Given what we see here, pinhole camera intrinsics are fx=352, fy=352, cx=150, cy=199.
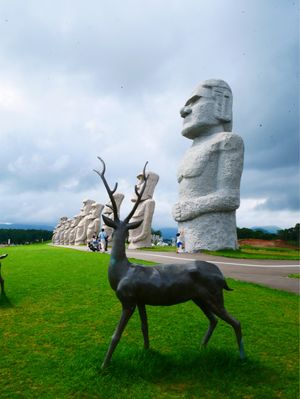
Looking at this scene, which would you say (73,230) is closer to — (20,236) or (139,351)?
(20,236)

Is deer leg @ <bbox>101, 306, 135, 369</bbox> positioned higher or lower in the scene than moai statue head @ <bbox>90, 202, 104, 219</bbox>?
lower

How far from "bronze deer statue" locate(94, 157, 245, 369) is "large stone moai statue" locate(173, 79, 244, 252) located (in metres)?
11.0

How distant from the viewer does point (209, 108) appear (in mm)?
15633

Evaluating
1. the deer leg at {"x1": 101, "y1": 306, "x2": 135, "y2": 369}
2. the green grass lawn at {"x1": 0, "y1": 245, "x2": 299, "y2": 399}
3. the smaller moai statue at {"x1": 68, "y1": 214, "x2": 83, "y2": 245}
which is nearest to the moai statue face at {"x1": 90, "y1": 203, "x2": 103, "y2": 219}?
the smaller moai statue at {"x1": 68, "y1": 214, "x2": 83, "y2": 245}

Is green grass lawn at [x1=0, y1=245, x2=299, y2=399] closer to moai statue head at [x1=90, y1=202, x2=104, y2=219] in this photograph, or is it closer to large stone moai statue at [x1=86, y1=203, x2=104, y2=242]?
large stone moai statue at [x1=86, y1=203, x2=104, y2=242]

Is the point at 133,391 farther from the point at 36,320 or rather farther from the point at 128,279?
the point at 36,320

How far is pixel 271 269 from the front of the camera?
428 inches

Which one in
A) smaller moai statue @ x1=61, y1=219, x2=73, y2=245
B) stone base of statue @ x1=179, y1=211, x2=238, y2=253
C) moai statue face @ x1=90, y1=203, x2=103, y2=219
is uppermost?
moai statue face @ x1=90, y1=203, x2=103, y2=219

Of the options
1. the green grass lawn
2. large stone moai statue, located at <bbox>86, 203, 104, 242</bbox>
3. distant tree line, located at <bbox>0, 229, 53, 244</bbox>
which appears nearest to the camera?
the green grass lawn

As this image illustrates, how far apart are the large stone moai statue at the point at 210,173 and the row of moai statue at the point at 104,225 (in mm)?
1987

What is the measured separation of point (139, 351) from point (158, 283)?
836mm

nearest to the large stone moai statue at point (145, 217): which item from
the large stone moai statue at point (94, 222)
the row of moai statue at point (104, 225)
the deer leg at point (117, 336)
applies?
the row of moai statue at point (104, 225)

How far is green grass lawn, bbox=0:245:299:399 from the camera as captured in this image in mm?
3205

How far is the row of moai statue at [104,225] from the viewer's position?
65.8ft
